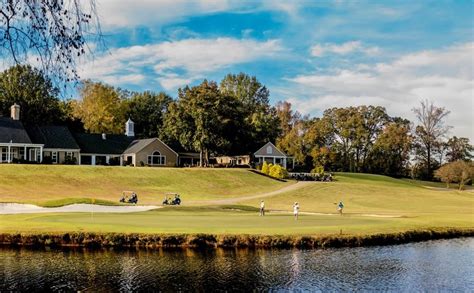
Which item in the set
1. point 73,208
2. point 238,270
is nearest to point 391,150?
point 73,208

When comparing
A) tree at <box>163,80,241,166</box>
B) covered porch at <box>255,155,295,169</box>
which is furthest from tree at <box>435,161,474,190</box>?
tree at <box>163,80,241,166</box>

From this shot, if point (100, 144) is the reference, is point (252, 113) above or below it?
above

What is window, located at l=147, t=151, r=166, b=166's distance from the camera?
86.6m

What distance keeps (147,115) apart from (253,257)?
292 feet

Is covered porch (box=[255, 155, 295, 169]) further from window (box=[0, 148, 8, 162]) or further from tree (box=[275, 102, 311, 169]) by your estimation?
window (box=[0, 148, 8, 162])

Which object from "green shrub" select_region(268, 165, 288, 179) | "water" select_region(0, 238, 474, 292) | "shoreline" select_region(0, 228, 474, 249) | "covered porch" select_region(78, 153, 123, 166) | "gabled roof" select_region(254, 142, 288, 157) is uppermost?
"gabled roof" select_region(254, 142, 288, 157)

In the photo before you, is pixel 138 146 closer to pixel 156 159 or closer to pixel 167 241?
pixel 156 159

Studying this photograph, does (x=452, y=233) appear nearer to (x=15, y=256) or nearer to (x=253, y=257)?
(x=253, y=257)

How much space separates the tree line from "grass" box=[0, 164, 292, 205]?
44.4 feet

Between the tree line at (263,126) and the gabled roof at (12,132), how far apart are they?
1079 cm

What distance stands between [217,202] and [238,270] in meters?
32.5

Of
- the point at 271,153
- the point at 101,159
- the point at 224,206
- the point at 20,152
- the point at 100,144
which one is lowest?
the point at 224,206

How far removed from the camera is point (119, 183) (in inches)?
2562

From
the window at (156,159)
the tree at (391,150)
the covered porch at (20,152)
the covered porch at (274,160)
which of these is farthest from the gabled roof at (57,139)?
the tree at (391,150)
